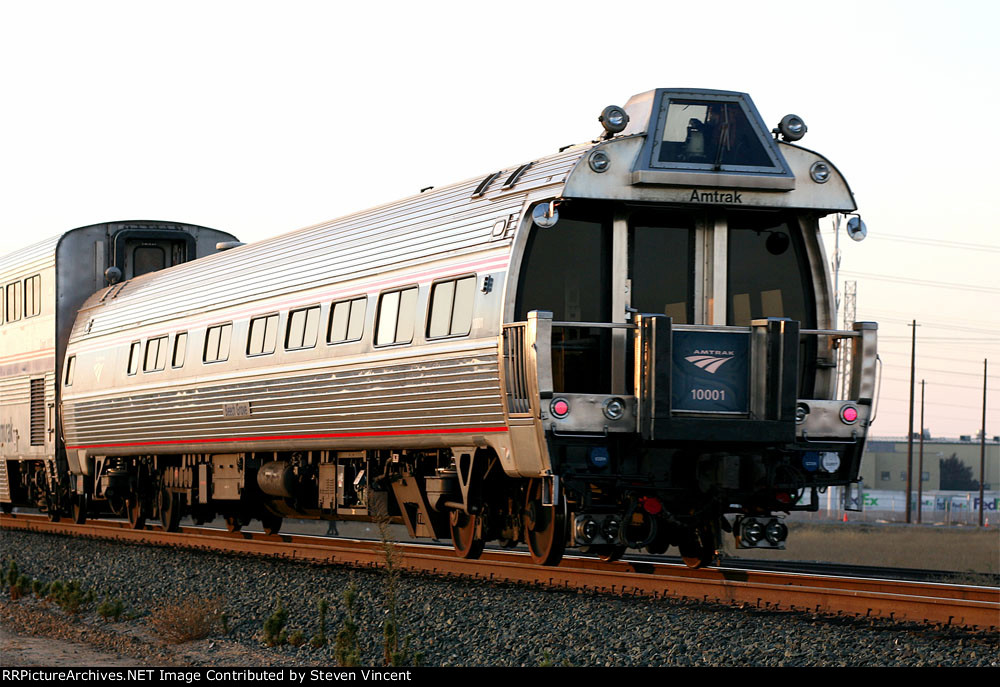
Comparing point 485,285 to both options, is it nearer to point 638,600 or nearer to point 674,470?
point 674,470

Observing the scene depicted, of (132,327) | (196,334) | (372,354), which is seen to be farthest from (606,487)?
(132,327)

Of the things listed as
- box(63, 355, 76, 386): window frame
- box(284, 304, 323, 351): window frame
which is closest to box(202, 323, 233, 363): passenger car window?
box(284, 304, 323, 351): window frame

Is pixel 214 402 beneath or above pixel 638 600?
above

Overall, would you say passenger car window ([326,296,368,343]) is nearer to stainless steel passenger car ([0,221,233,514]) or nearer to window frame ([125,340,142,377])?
window frame ([125,340,142,377])

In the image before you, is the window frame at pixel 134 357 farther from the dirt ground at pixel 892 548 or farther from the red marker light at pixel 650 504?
the red marker light at pixel 650 504

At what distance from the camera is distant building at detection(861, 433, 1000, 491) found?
393ft

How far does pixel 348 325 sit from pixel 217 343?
383cm

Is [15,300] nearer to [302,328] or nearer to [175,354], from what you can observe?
[175,354]

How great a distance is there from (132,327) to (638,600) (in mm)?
11785

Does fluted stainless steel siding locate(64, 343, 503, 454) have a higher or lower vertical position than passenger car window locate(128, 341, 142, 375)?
lower

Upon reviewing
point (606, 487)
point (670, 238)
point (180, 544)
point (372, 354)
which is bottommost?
point (180, 544)

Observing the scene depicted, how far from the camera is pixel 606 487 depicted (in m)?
11.7

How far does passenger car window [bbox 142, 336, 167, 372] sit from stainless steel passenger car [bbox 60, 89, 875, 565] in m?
5.57
